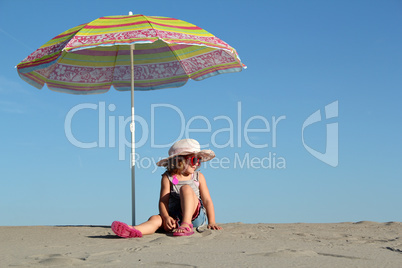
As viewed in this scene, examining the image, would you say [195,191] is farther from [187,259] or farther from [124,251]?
[187,259]

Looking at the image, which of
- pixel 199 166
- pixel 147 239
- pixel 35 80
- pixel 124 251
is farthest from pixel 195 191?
pixel 35 80

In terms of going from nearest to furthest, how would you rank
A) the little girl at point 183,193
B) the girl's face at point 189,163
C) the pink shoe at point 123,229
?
the pink shoe at point 123,229 < the little girl at point 183,193 < the girl's face at point 189,163

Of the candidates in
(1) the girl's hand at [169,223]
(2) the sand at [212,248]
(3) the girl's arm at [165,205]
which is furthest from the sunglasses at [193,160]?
(2) the sand at [212,248]

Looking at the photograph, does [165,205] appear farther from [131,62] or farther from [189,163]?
[131,62]

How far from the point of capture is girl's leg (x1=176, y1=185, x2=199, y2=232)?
169 inches

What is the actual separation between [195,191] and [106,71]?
260 centimetres

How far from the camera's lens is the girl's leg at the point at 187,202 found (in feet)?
14.1

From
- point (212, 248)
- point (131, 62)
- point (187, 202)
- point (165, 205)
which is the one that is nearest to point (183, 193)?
point (187, 202)

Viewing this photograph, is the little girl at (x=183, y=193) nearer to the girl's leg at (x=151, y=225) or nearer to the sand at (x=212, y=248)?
the girl's leg at (x=151, y=225)

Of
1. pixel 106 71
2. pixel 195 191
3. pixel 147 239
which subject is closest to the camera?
pixel 147 239

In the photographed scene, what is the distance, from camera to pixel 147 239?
3.97m

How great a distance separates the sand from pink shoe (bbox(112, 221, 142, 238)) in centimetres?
6

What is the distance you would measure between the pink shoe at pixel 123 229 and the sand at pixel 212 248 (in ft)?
0.21

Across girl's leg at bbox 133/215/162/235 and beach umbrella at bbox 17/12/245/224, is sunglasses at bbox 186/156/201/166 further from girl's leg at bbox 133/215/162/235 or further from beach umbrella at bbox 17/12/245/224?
beach umbrella at bbox 17/12/245/224
